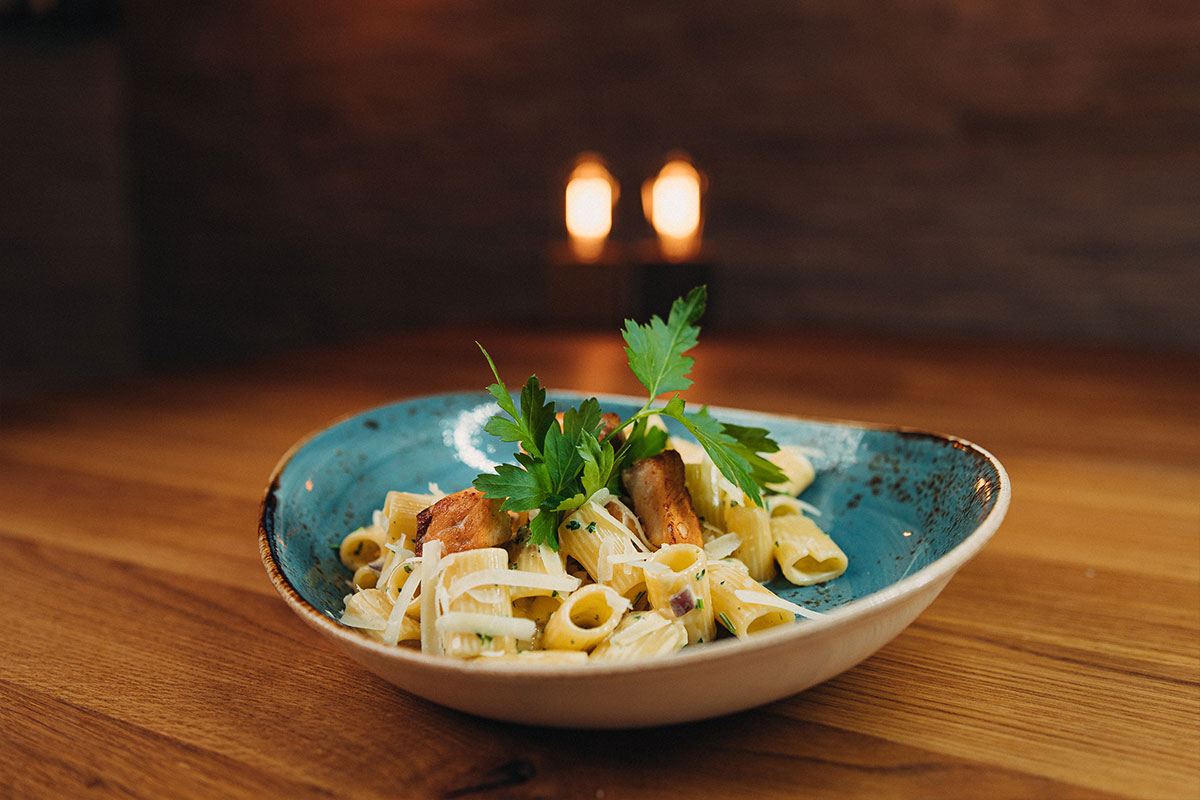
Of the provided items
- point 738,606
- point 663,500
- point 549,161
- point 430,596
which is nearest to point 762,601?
point 738,606

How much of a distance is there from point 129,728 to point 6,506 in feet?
2.05

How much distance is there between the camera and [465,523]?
652 millimetres

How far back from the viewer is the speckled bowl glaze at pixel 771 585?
0.47 meters

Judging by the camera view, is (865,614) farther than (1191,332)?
No

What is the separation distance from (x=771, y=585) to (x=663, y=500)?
0.42 feet

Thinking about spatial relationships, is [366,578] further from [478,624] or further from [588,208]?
[588,208]

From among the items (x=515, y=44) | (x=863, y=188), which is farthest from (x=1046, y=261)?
(x=515, y=44)

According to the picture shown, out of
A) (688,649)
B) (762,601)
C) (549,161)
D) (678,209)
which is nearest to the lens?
(688,649)

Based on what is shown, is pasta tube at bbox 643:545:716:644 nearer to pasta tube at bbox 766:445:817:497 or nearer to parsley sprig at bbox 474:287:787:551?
parsley sprig at bbox 474:287:787:551

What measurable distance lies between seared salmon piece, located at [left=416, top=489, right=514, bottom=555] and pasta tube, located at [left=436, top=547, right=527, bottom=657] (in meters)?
0.02

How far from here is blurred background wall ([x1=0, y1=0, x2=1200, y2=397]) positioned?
2.35m

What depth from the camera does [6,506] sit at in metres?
1.06

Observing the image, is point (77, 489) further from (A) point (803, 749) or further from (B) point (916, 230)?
(B) point (916, 230)

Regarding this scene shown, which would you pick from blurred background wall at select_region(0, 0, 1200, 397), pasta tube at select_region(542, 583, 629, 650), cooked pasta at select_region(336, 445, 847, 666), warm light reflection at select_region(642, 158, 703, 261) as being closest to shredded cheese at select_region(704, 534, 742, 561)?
cooked pasta at select_region(336, 445, 847, 666)
